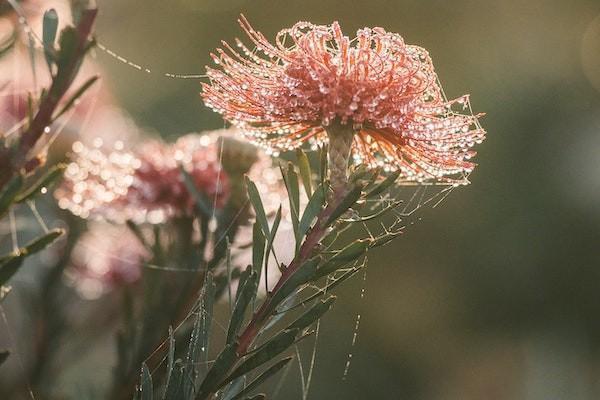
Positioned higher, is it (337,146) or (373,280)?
(337,146)

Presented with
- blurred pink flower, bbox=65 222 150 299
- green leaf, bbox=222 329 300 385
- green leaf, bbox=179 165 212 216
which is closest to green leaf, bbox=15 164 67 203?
green leaf, bbox=222 329 300 385

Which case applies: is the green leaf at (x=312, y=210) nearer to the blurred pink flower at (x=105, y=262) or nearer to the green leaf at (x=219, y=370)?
the green leaf at (x=219, y=370)

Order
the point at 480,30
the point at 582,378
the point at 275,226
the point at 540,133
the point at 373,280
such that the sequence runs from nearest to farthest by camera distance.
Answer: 1. the point at 275,226
2. the point at 582,378
3. the point at 373,280
4. the point at 540,133
5. the point at 480,30

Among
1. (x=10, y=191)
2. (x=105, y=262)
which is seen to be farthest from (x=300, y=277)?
(x=105, y=262)

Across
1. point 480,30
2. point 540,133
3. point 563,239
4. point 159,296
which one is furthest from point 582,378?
point 159,296

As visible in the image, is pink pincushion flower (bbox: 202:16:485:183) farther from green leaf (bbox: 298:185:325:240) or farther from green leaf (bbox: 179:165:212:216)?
green leaf (bbox: 179:165:212:216)

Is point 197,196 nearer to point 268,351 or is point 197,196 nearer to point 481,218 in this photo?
point 268,351

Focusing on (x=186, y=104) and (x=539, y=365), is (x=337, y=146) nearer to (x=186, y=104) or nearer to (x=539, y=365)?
(x=539, y=365)
